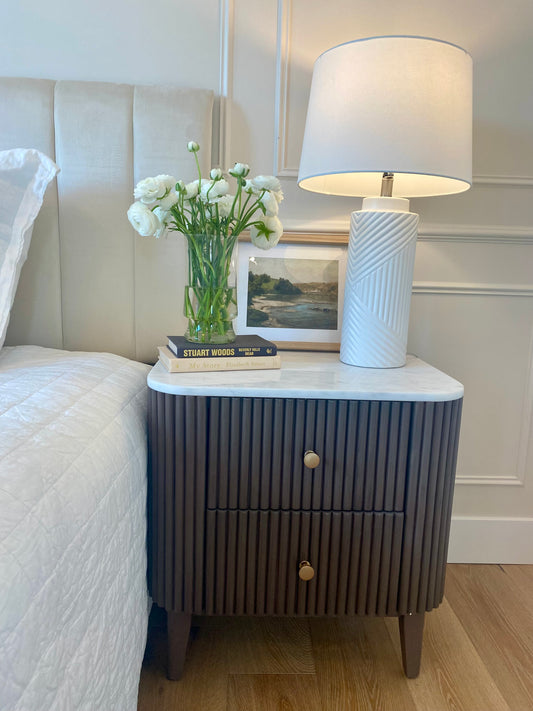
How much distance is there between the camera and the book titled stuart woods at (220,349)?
109 centimetres

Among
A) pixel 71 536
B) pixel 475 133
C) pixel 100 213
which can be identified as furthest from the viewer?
pixel 475 133

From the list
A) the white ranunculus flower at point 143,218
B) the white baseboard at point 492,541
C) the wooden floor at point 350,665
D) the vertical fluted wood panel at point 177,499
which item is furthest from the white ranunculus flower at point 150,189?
the white baseboard at point 492,541

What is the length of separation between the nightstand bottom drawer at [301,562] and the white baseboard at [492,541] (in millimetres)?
615

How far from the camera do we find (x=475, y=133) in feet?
4.75

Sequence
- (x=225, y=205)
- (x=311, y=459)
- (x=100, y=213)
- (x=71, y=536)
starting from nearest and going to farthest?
(x=71, y=536), (x=311, y=459), (x=225, y=205), (x=100, y=213)

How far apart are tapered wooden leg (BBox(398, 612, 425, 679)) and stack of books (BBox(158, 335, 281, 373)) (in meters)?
0.62

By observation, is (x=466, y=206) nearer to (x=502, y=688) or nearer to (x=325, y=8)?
(x=325, y=8)

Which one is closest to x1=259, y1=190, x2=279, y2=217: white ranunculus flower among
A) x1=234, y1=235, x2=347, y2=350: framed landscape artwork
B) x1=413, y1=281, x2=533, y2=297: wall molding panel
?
x1=234, y1=235, x2=347, y2=350: framed landscape artwork

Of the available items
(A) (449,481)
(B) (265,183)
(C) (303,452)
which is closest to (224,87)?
(B) (265,183)

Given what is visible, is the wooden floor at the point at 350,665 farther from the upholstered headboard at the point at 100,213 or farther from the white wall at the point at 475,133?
the upholstered headboard at the point at 100,213

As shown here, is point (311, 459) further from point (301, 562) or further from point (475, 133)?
point (475, 133)

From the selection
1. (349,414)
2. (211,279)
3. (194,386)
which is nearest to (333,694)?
(349,414)

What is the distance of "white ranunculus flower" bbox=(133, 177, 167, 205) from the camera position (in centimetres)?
108

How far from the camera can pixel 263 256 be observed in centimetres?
147
